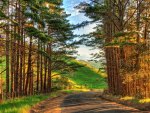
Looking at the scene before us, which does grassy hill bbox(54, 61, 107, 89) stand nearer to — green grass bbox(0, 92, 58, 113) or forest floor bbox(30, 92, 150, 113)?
forest floor bbox(30, 92, 150, 113)

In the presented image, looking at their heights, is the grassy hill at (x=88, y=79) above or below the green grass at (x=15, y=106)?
above

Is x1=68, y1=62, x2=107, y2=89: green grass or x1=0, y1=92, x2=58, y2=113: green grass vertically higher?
x1=68, y1=62, x2=107, y2=89: green grass

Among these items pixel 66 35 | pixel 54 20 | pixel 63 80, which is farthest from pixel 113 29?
pixel 63 80

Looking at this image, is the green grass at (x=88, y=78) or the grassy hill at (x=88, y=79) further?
the green grass at (x=88, y=78)

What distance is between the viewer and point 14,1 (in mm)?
33000

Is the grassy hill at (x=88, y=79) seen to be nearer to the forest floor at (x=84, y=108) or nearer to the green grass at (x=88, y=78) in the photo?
the green grass at (x=88, y=78)

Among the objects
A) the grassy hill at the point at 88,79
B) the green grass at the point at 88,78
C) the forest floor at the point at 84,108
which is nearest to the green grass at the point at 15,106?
the forest floor at the point at 84,108

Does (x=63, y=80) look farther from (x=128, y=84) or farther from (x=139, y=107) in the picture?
(x=139, y=107)

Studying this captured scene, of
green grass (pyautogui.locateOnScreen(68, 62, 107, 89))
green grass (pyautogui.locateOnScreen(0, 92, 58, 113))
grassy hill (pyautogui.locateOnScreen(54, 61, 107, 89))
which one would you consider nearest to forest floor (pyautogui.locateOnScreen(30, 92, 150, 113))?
green grass (pyautogui.locateOnScreen(0, 92, 58, 113))

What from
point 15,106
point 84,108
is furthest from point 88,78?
point 15,106

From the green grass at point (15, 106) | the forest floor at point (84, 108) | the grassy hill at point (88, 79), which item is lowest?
the forest floor at point (84, 108)

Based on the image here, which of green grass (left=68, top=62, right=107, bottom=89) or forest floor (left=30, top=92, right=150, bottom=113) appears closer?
forest floor (left=30, top=92, right=150, bottom=113)

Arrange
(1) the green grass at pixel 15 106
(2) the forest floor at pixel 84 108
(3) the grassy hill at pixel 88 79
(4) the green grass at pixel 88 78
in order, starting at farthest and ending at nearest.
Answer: (4) the green grass at pixel 88 78 → (3) the grassy hill at pixel 88 79 → (2) the forest floor at pixel 84 108 → (1) the green grass at pixel 15 106

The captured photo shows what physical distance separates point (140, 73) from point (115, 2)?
9.11 m
